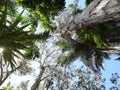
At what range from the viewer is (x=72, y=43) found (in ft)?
68.2

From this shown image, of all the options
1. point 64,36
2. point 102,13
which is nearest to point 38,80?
point 64,36

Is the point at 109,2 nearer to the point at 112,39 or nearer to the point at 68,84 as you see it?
the point at 112,39

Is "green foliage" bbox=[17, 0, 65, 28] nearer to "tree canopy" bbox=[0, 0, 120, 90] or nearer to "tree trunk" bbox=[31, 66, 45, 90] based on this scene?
"tree canopy" bbox=[0, 0, 120, 90]

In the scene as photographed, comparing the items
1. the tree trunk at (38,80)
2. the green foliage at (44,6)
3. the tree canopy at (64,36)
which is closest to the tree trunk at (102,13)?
the tree canopy at (64,36)

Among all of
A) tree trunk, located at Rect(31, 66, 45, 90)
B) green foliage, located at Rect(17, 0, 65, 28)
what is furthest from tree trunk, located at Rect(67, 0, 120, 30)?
tree trunk, located at Rect(31, 66, 45, 90)

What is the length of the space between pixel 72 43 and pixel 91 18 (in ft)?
40.5

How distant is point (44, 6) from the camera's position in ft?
47.2

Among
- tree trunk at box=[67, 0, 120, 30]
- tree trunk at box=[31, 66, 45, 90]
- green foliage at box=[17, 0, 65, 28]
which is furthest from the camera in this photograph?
tree trunk at box=[31, 66, 45, 90]

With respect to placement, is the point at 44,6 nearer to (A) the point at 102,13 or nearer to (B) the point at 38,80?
(A) the point at 102,13

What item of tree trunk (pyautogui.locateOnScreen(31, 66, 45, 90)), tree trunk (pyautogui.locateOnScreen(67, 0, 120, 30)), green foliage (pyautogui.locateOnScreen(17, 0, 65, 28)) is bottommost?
tree trunk (pyautogui.locateOnScreen(31, 66, 45, 90))

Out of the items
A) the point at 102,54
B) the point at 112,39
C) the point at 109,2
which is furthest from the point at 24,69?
the point at 109,2

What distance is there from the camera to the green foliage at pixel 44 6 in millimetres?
14055

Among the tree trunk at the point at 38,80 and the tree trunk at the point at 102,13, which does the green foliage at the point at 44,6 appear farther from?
the tree trunk at the point at 38,80

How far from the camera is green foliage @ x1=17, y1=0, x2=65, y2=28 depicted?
1405 centimetres
